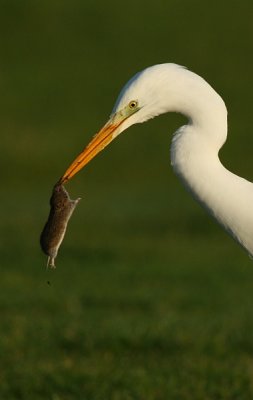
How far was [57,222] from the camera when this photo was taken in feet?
18.6

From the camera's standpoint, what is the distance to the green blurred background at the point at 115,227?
827 centimetres

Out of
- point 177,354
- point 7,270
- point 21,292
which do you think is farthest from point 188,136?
point 7,270

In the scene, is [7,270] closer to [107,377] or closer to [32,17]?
[107,377]

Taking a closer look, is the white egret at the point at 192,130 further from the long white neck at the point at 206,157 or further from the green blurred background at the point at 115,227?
the green blurred background at the point at 115,227

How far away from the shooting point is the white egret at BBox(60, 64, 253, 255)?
17.8ft

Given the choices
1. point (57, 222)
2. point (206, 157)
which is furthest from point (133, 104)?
point (57, 222)

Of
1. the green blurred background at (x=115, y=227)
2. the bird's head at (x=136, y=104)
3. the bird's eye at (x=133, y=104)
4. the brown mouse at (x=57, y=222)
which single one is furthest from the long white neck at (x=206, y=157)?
the green blurred background at (x=115, y=227)

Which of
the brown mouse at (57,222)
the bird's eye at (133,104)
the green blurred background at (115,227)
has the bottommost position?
the green blurred background at (115,227)

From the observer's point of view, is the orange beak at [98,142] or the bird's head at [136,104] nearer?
the bird's head at [136,104]

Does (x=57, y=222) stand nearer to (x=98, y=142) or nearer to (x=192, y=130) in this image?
(x=98, y=142)

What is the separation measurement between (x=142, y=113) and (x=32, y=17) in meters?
32.5

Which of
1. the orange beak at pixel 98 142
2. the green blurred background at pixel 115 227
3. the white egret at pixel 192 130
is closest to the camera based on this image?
the white egret at pixel 192 130

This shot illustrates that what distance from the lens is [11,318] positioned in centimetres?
1049

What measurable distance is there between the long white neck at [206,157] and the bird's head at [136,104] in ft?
0.34
